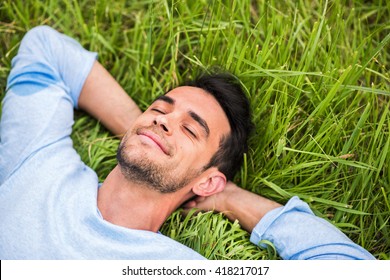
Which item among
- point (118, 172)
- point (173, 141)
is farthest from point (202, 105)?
point (118, 172)

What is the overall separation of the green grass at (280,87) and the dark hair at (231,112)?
6cm

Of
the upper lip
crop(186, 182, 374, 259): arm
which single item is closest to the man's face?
Result: the upper lip

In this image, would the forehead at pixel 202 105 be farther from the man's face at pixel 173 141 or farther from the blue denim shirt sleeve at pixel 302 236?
the blue denim shirt sleeve at pixel 302 236

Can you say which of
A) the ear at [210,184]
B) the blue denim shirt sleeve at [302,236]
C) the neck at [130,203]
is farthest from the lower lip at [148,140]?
the blue denim shirt sleeve at [302,236]

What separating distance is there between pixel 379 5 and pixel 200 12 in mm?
1126

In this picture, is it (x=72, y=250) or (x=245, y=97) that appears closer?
(x=72, y=250)

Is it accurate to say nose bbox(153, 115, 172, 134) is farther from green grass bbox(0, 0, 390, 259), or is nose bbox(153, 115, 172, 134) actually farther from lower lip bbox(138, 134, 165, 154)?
green grass bbox(0, 0, 390, 259)

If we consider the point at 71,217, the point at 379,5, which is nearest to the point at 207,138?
the point at 71,217

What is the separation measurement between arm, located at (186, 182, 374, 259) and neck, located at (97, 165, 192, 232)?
0.87ft

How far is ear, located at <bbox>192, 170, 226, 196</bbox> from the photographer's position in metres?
2.67

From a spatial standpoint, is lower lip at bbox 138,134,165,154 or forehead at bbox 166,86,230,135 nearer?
lower lip at bbox 138,134,165,154

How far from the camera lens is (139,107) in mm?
3072

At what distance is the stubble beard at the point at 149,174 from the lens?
242cm
